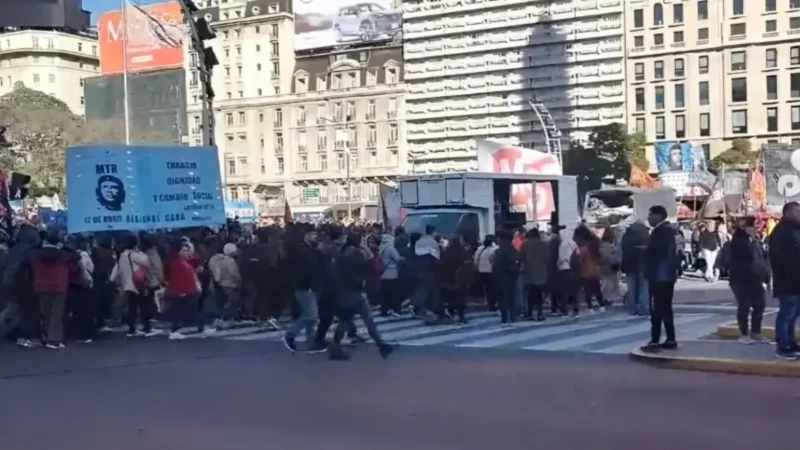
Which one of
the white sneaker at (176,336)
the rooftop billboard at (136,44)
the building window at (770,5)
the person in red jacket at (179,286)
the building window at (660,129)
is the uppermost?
the building window at (770,5)

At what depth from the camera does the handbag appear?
17891 millimetres

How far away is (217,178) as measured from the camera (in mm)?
22203

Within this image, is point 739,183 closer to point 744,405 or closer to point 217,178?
point 217,178

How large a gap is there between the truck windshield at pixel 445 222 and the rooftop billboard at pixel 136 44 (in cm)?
5781

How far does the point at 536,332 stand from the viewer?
56.1 ft

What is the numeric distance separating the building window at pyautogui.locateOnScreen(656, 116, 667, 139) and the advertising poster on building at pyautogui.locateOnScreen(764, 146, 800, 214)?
6461 centimetres

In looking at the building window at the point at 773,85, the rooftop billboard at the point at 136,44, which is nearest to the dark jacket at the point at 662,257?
the rooftop billboard at the point at 136,44

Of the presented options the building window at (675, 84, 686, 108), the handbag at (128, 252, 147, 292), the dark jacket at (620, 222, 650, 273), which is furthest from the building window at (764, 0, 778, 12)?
the handbag at (128, 252, 147, 292)

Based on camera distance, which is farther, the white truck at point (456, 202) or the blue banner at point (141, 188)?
the white truck at point (456, 202)

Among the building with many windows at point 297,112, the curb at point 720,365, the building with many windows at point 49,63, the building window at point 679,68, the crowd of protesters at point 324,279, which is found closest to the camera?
the curb at point 720,365

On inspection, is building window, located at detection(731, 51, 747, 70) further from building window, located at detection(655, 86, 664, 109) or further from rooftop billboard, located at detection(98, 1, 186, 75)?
rooftop billboard, located at detection(98, 1, 186, 75)

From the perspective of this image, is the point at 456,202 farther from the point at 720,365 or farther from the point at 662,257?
the point at 720,365

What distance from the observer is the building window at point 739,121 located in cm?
8981

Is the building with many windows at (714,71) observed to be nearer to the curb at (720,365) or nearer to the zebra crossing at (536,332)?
the zebra crossing at (536,332)
